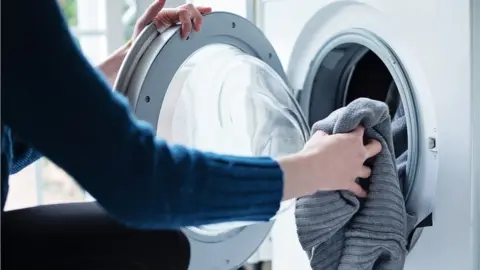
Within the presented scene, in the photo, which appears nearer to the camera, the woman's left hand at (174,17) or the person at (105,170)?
the person at (105,170)

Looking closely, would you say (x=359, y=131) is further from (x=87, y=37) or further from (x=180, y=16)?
(x=87, y=37)

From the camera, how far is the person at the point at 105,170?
0.61 metres

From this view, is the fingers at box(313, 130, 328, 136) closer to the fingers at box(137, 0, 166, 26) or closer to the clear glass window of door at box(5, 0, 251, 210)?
the fingers at box(137, 0, 166, 26)

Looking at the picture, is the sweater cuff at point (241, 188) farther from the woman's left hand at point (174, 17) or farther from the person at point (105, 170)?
the woman's left hand at point (174, 17)

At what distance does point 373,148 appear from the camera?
3.30 ft

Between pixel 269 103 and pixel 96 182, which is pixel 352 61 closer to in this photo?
pixel 269 103

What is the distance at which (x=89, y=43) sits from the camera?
174cm

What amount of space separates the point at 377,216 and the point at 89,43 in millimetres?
1001

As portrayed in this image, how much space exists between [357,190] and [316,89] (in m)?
0.39

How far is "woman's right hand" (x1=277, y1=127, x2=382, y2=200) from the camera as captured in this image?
82 cm

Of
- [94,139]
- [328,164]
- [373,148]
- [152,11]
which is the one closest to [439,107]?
[373,148]

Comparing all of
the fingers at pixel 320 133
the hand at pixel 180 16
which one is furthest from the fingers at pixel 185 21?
the fingers at pixel 320 133

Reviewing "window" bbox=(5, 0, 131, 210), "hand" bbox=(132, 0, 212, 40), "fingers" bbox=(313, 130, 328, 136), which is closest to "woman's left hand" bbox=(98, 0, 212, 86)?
"hand" bbox=(132, 0, 212, 40)

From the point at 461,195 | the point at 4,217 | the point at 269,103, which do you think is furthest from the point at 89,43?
the point at 461,195
